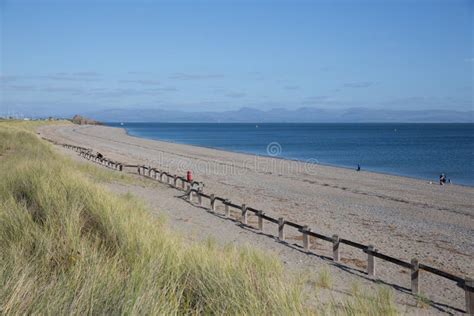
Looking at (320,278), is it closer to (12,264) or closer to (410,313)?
(410,313)

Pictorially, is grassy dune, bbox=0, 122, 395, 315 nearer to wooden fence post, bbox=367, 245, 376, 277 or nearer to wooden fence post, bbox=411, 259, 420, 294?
wooden fence post, bbox=411, 259, 420, 294

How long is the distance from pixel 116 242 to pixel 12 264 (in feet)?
6.92

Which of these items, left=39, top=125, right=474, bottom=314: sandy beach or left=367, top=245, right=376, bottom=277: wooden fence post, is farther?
left=39, top=125, right=474, bottom=314: sandy beach

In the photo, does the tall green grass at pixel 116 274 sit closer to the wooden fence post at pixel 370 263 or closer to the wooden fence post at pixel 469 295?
the wooden fence post at pixel 469 295

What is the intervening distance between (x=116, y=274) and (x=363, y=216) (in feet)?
49.4

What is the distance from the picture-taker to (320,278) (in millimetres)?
8180

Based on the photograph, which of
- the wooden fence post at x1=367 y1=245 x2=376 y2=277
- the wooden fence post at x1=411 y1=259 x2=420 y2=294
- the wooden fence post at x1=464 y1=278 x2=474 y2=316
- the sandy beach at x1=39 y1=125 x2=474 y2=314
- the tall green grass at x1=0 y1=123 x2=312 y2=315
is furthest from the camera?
the sandy beach at x1=39 y1=125 x2=474 y2=314

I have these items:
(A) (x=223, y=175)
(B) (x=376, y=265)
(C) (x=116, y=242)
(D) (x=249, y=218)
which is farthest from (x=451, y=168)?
(C) (x=116, y=242)

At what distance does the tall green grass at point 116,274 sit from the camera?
12.7 ft

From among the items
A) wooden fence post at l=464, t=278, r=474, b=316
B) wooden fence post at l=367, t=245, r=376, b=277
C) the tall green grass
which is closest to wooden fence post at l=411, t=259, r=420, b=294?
wooden fence post at l=367, t=245, r=376, b=277

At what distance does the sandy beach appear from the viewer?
10133mm

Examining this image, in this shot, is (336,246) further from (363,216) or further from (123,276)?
(363,216)

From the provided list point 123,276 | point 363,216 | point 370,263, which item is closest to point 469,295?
point 370,263

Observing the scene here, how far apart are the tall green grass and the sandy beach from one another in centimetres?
341
